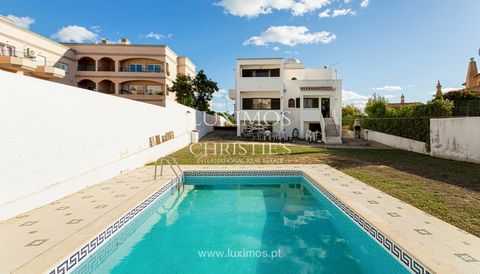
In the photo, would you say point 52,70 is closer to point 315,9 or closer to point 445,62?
point 315,9

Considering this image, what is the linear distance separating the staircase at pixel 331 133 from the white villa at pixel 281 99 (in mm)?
83

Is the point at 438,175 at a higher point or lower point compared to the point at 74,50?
lower

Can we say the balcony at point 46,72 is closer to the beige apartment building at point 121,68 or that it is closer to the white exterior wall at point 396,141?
the beige apartment building at point 121,68

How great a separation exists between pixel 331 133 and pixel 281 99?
519cm

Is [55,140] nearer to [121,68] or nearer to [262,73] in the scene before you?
[262,73]

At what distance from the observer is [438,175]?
839 cm

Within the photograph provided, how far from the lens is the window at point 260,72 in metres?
23.6

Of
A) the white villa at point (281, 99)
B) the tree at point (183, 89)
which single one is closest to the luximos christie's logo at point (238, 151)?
the white villa at point (281, 99)

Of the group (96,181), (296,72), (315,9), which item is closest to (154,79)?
(296,72)

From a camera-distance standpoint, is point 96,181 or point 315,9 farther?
point 315,9

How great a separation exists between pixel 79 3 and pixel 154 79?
1182 cm

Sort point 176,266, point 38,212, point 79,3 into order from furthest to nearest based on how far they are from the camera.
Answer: point 79,3 → point 38,212 → point 176,266

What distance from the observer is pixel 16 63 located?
19.7 metres

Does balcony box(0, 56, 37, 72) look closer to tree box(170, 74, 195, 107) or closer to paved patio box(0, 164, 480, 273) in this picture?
tree box(170, 74, 195, 107)
